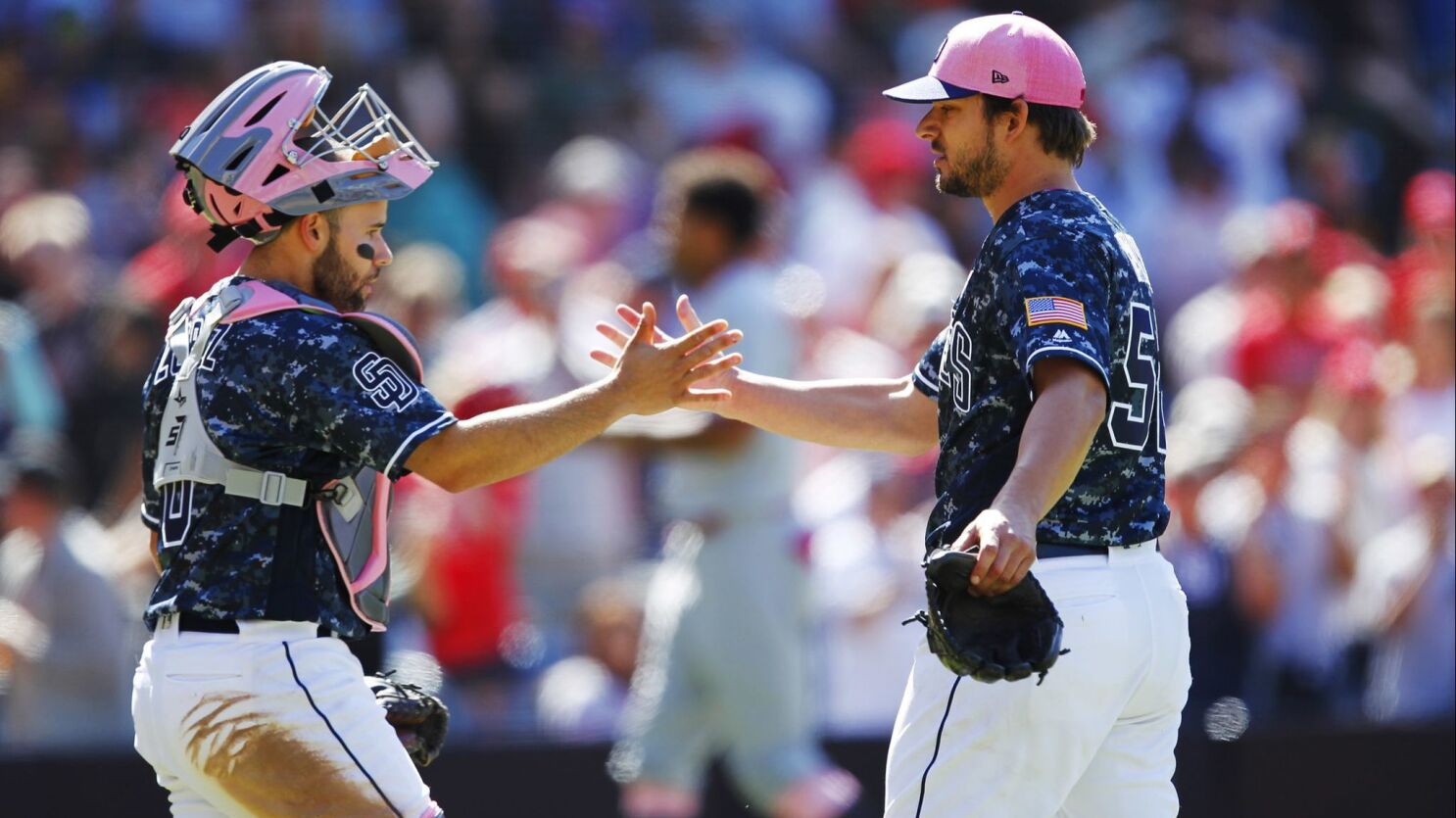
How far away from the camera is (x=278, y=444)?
14.3ft

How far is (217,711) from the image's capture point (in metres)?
4.32

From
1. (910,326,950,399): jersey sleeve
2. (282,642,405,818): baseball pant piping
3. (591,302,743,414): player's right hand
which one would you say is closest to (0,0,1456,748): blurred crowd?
(910,326,950,399): jersey sleeve

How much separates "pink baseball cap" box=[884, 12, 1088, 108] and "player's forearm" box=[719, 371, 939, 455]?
90 cm

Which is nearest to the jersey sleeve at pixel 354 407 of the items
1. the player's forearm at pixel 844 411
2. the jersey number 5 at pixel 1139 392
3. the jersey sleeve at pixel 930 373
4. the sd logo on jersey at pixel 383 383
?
the sd logo on jersey at pixel 383 383

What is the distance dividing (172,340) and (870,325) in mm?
5894

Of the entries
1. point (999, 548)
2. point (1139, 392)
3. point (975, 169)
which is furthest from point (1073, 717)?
point (975, 169)

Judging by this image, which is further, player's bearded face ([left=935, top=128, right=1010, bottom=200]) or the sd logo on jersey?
player's bearded face ([left=935, top=128, right=1010, bottom=200])

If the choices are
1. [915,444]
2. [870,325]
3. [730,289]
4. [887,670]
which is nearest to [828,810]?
[887,670]

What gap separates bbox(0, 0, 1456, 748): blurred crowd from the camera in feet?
28.5

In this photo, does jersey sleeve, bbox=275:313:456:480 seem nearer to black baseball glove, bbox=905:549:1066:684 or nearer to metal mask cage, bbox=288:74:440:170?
metal mask cage, bbox=288:74:440:170

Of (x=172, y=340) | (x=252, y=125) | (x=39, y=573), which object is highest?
(x=252, y=125)

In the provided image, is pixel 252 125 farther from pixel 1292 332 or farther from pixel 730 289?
pixel 1292 332

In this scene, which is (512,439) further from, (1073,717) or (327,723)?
(1073,717)

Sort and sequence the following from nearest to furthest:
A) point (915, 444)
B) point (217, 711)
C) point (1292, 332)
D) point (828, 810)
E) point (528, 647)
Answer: point (217, 711)
point (915, 444)
point (828, 810)
point (528, 647)
point (1292, 332)
